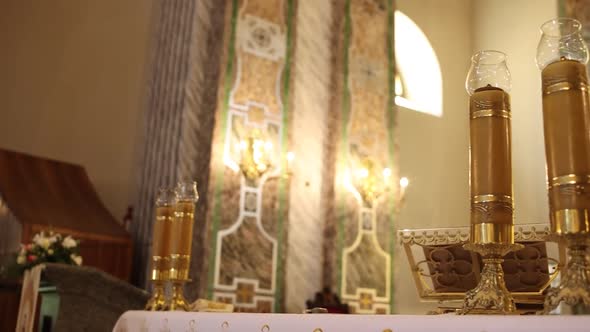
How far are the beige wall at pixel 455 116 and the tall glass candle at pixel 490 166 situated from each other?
303 centimetres

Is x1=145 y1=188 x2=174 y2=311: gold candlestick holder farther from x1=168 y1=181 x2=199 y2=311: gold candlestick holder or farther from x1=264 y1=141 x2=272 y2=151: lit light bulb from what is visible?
x1=264 y1=141 x2=272 y2=151: lit light bulb

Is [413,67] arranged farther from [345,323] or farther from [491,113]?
[345,323]

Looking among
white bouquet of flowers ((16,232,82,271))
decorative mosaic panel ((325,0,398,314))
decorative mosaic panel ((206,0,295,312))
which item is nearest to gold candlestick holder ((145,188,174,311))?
white bouquet of flowers ((16,232,82,271))

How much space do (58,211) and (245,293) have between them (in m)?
2.05

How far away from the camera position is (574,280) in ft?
4.37

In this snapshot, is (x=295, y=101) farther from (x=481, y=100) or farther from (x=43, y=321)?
(x=481, y=100)

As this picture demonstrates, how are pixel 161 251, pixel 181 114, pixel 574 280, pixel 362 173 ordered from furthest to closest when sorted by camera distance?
pixel 362 173 → pixel 181 114 → pixel 161 251 → pixel 574 280

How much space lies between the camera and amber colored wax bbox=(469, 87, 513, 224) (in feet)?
5.56

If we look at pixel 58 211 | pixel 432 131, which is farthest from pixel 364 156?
pixel 58 211

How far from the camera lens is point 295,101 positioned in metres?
8.16

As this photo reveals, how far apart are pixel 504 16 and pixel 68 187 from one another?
4.84 metres

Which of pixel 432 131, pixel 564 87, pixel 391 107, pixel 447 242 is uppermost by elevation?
pixel 391 107

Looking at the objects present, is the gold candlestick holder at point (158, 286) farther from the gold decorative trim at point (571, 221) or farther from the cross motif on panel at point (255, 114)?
the cross motif on panel at point (255, 114)

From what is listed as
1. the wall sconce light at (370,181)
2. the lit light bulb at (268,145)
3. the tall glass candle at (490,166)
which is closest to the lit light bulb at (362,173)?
the wall sconce light at (370,181)
